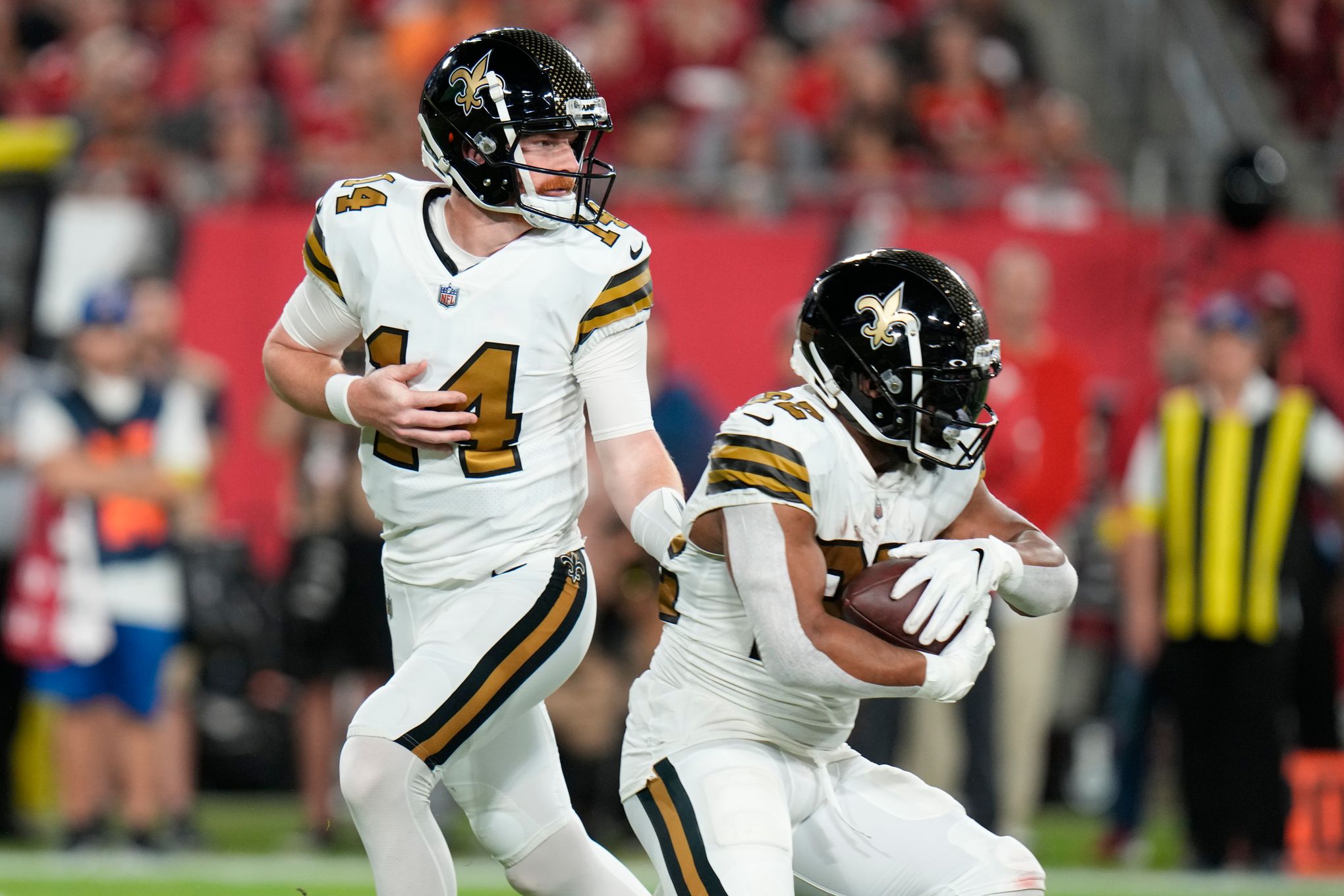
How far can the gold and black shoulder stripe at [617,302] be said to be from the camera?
3566 mm

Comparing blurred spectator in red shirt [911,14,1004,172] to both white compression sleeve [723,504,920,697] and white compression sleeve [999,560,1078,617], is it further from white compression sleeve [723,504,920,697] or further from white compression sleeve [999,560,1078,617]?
white compression sleeve [723,504,920,697]

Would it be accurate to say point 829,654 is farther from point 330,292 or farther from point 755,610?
point 330,292

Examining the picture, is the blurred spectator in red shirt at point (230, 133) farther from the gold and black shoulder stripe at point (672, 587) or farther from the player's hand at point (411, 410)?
the gold and black shoulder stripe at point (672, 587)

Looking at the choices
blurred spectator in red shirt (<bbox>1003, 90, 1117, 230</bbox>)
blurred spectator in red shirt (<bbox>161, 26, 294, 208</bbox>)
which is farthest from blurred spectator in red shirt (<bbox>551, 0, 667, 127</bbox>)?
blurred spectator in red shirt (<bbox>1003, 90, 1117, 230</bbox>)

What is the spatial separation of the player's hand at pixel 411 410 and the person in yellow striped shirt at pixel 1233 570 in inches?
144

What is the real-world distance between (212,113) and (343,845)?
139 inches

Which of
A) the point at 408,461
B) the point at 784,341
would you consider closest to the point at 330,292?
the point at 408,461

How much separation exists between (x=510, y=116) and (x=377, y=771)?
4.13ft

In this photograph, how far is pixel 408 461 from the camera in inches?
141

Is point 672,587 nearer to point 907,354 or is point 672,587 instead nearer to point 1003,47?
point 907,354

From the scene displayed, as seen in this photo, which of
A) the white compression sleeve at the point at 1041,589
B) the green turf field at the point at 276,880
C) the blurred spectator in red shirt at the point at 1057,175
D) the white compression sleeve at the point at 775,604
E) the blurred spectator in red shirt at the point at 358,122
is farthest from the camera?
the blurred spectator in red shirt at the point at 1057,175

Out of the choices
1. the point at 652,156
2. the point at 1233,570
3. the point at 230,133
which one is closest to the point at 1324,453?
the point at 1233,570

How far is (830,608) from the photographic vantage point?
3.30 meters

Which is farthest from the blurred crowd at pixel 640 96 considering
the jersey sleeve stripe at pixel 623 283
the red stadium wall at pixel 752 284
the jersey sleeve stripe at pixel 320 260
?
the jersey sleeve stripe at pixel 623 283
